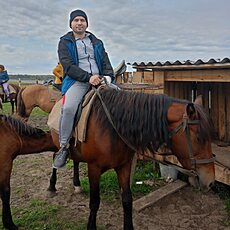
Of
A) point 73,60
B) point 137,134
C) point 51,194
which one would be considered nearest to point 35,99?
point 51,194

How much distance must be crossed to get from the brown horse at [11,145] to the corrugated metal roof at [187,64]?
6.51 ft

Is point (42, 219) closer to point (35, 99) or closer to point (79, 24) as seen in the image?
point (79, 24)

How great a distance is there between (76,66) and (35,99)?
616 centimetres

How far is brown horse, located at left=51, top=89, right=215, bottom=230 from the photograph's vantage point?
7.50 ft

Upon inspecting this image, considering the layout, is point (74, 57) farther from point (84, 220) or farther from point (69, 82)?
point (84, 220)

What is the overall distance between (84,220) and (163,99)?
6.15 ft

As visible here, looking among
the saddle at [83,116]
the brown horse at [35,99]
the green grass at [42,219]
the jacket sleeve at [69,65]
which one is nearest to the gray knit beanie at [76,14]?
the jacket sleeve at [69,65]

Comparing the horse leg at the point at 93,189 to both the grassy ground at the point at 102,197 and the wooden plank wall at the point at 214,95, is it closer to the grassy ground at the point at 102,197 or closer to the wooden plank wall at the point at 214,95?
the grassy ground at the point at 102,197

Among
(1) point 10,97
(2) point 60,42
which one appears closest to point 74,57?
(2) point 60,42

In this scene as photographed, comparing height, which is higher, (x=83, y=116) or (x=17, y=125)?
(x=83, y=116)

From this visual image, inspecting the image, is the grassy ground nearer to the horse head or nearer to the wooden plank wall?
the wooden plank wall

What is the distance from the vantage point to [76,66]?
9.57 ft

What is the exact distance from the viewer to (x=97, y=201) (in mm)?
3117

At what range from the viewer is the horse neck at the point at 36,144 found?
360 cm
